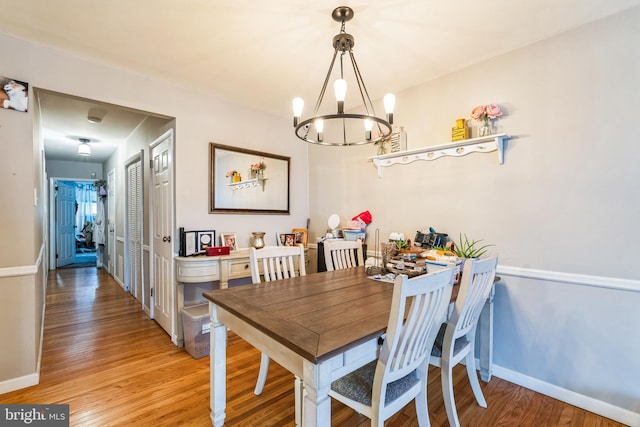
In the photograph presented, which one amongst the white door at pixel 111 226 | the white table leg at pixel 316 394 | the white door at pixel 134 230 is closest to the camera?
the white table leg at pixel 316 394

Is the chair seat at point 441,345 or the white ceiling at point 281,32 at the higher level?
the white ceiling at point 281,32

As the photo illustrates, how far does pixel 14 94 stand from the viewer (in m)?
1.92

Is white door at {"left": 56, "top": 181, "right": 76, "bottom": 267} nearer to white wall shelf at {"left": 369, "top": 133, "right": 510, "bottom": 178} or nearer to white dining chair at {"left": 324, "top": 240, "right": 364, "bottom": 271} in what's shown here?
white dining chair at {"left": 324, "top": 240, "right": 364, "bottom": 271}

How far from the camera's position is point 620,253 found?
5.57 ft

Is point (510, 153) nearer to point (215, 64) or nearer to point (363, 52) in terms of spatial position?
point (363, 52)

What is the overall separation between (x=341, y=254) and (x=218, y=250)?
1196mm

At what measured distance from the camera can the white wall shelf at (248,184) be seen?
307cm

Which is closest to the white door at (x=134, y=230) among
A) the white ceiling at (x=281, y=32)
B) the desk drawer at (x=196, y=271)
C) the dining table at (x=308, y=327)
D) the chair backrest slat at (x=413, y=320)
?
the desk drawer at (x=196, y=271)

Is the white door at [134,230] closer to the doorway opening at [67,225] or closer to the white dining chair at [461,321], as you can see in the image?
the doorway opening at [67,225]

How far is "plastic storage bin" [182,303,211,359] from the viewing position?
2.43m

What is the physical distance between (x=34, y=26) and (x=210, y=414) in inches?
108

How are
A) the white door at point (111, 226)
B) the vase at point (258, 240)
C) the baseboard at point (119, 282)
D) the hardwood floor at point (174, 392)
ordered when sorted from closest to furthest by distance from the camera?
the hardwood floor at point (174, 392) → the vase at point (258, 240) → the baseboard at point (119, 282) → the white door at point (111, 226)

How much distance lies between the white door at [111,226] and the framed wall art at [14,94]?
3608 mm

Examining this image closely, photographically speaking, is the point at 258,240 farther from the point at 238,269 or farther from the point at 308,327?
the point at 308,327
